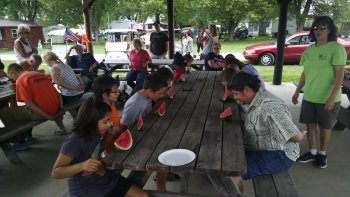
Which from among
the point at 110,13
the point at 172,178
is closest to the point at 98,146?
the point at 172,178

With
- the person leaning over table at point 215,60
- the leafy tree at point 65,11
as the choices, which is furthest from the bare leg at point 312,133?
the leafy tree at point 65,11

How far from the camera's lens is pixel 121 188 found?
226 centimetres

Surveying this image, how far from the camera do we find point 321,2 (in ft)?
114

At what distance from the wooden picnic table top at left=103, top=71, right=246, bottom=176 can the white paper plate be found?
38 mm

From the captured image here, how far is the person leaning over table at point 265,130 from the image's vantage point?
2203 mm

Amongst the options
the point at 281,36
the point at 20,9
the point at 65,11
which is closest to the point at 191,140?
the point at 281,36

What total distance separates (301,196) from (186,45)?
15048 millimetres

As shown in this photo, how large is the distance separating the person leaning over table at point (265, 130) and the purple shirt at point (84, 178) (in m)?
1.15

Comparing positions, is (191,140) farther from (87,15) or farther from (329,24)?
(87,15)

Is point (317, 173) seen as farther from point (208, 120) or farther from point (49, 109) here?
point (49, 109)

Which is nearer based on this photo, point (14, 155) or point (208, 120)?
point (208, 120)

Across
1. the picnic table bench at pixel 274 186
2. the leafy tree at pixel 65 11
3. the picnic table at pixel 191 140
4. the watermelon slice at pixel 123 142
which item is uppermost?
the leafy tree at pixel 65 11

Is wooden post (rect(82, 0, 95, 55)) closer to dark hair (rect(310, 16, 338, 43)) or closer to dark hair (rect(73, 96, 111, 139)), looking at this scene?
dark hair (rect(310, 16, 338, 43))

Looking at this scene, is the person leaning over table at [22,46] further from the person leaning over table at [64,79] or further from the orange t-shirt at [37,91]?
the orange t-shirt at [37,91]
